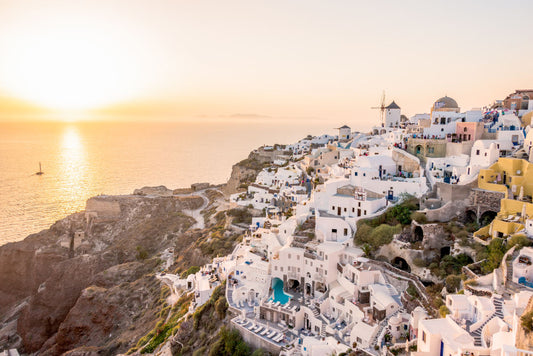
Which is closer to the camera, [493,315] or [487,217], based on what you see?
[493,315]

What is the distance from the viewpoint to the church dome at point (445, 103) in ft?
133

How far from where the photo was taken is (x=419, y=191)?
2752 centimetres

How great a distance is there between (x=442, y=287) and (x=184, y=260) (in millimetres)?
28901

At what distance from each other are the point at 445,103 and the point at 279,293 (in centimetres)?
2885

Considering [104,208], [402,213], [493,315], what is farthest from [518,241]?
[104,208]

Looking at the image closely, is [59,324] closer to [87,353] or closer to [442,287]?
[87,353]

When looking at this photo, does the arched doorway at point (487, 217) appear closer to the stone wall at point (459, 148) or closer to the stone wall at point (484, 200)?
the stone wall at point (484, 200)

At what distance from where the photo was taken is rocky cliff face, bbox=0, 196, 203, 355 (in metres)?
37.2

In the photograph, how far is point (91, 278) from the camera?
150 ft

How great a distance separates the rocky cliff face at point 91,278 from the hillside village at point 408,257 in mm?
8575

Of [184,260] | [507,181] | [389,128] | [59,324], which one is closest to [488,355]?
[507,181]

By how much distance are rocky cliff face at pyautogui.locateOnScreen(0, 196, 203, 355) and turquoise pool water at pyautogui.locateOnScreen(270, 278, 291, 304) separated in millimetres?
13574

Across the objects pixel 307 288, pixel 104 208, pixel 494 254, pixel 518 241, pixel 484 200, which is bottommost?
pixel 104 208

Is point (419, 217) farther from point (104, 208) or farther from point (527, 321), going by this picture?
point (104, 208)
